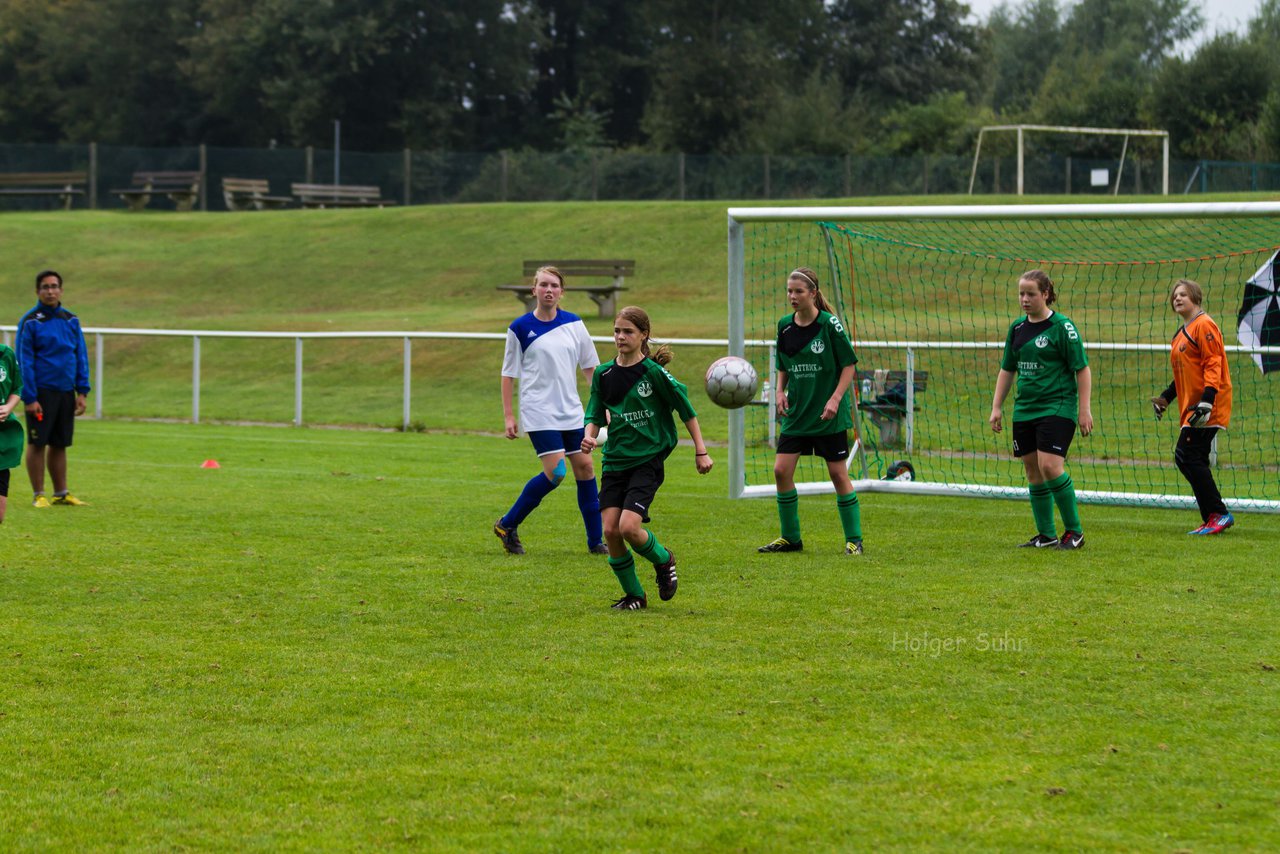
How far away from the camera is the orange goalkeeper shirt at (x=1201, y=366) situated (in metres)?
9.98

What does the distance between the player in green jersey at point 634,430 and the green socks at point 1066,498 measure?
3018mm

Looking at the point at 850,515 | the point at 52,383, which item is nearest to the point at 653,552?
the point at 850,515

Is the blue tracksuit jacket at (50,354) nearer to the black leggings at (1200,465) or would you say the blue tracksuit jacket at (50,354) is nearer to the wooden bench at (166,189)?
the black leggings at (1200,465)

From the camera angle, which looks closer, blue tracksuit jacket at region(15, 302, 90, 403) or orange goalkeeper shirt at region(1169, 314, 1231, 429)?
orange goalkeeper shirt at region(1169, 314, 1231, 429)

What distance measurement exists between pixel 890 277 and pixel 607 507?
638 inches

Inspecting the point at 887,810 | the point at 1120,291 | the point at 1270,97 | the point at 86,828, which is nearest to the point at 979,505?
the point at 887,810

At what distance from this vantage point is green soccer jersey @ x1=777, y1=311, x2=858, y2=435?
9.41 metres

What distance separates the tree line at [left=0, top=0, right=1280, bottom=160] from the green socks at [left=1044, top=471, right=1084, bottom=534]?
39.2m

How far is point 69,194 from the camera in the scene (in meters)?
43.2

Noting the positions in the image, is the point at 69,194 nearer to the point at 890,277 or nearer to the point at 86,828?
the point at 890,277

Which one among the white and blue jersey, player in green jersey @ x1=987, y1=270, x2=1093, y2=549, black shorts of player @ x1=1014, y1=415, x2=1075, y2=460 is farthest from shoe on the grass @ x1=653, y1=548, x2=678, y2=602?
black shorts of player @ x1=1014, y1=415, x2=1075, y2=460

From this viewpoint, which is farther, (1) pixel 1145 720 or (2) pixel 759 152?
(2) pixel 759 152

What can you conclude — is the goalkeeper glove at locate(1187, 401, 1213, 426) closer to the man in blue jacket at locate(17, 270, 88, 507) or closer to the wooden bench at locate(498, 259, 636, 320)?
the man in blue jacket at locate(17, 270, 88, 507)

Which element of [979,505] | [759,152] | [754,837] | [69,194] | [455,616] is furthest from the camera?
[759,152]
